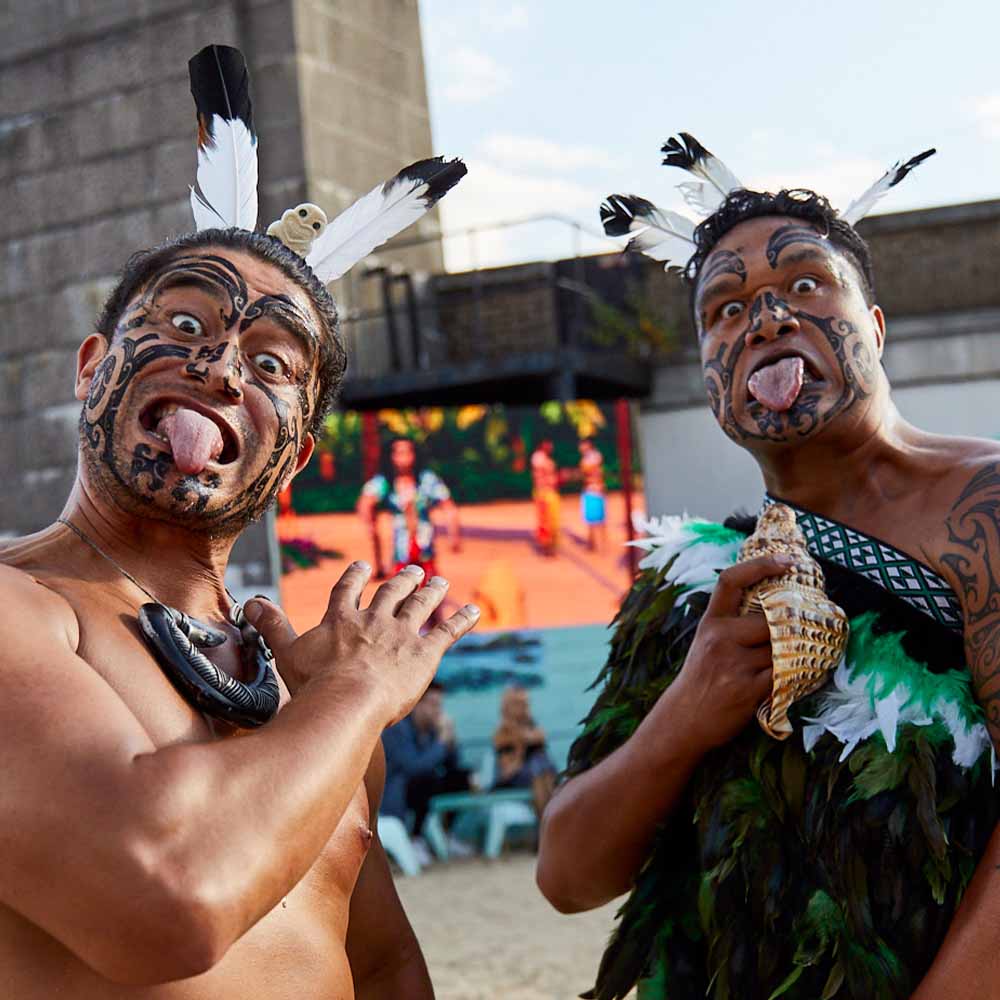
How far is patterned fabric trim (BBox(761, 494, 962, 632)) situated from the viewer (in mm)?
2229

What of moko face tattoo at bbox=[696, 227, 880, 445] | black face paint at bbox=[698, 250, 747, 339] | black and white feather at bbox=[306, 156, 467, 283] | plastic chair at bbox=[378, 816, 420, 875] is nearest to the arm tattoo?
moko face tattoo at bbox=[696, 227, 880, 445]

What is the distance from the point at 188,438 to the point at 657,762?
3.57 ft

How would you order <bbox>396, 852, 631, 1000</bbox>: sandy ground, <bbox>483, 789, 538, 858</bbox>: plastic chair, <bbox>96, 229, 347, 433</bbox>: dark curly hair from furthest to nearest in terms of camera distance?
1. <bbox>483, 789, 538, 858</bbox>: plastic chair
2. <bbox>396, 852, 631, 1000</bbox>: sandy ground
3. <bbox>96, 229, 347, 433</bbox>: dark curly hair

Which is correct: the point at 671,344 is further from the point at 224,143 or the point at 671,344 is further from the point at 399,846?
the point at 224,143

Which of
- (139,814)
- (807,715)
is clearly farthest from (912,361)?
(139,814)

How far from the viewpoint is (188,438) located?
6.47ft

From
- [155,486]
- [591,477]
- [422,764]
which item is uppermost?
[155,486]

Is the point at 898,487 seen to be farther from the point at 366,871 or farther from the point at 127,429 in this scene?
the point at 127,429

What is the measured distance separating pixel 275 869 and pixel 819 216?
5.85 feet

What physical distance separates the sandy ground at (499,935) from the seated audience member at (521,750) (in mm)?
655

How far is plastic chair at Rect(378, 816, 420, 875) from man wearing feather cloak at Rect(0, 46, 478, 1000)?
273 inches

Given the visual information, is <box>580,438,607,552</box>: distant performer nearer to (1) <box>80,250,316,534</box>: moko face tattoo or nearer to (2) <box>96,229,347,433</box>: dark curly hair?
(2) <box>96,229,347,433</box>: dark curly hair

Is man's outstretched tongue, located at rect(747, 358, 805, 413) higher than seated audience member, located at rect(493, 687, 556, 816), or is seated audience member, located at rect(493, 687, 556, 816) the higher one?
man's outstretched tongue, located at rect(747, 358, 805, 413)

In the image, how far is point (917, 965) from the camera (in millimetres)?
2078
